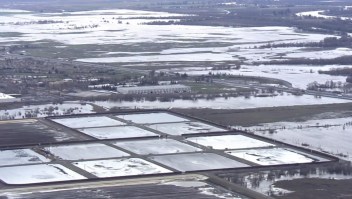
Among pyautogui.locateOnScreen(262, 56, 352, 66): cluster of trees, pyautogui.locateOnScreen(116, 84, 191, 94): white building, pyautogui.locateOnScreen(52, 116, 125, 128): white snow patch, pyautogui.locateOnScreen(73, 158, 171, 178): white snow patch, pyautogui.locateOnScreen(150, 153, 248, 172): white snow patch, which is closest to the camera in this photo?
pyautogui.locateOnScreen(73, 158, 171, 178): white snow patch

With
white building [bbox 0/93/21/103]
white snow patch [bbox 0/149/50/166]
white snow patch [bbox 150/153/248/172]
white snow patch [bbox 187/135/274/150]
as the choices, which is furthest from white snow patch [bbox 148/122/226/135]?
white building [bbox 0/93/21/103]

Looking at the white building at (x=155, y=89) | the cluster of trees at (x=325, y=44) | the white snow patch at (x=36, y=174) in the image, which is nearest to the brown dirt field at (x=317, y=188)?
the white snow patch at (x=36, y=174)

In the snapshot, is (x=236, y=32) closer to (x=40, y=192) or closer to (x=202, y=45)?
(x=202, y=45)

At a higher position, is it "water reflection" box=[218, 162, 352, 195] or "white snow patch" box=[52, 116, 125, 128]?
"white snow patch" box=[52, 116, 125, 128]

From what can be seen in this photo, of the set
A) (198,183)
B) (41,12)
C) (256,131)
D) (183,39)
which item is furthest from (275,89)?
(41,12)

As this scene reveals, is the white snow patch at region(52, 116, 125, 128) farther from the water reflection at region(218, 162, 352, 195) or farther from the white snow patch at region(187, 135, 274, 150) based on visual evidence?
the water reflection at region(218, 162, 352, 195)

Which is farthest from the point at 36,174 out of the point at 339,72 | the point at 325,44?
the point at 325,44
